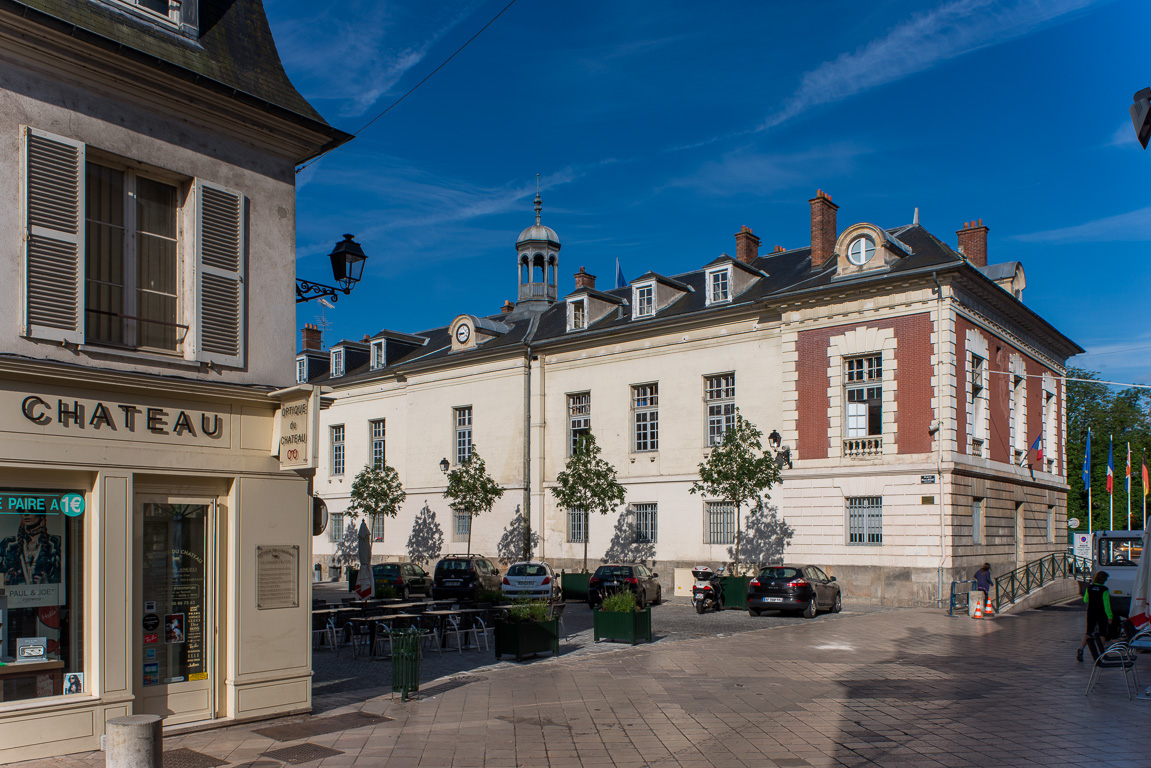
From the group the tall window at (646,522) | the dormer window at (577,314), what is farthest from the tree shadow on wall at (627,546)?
the dormer window at (577,314)

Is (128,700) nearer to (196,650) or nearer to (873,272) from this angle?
(196,650)

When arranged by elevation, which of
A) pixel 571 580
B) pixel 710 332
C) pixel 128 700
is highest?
pixel 710 332

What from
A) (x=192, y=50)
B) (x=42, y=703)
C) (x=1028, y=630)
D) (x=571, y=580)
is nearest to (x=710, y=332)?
(x=571, y=580)

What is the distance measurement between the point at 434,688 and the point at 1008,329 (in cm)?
2641

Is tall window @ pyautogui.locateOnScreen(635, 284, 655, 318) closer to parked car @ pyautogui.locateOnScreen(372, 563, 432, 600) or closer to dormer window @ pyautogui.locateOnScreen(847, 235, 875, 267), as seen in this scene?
dormer window @ pyautogui.locateOnScreen(847, 235, 875, 267)

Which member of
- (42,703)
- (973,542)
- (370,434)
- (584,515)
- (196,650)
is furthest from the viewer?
→ (370,434)

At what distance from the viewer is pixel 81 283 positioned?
9.14m

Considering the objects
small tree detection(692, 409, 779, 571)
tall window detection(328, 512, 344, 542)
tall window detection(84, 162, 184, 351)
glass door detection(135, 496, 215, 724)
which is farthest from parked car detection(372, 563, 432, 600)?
tall window detection(84, 162, 184, 351)

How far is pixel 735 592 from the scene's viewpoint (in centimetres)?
2631

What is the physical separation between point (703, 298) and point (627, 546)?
9430 mm

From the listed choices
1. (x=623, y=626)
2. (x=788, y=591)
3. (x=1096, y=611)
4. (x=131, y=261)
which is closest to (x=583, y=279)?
(x=788, y=591)

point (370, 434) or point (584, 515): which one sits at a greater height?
point (370, 434)

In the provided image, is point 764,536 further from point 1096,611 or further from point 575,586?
point 1096,611

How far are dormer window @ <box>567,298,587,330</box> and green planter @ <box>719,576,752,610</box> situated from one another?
44.9ft
